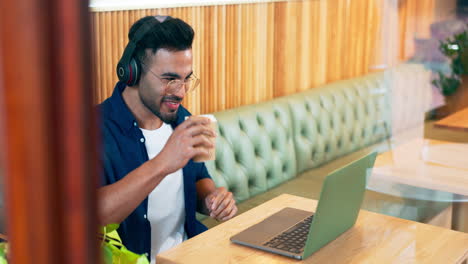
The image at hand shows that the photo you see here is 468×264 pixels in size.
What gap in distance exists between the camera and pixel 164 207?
4.30 feet

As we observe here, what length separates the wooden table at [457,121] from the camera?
5.74 feet

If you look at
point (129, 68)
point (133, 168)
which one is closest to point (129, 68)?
point (129, 68)

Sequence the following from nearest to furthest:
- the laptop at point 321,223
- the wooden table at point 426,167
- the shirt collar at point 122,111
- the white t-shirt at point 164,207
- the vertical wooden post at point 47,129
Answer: the vertical wooden post at point 47,129, the laptop at point 321,223, the shirt collar at point 122,111, the white t-shirt at point 164,207, the wooden table at point 426,167

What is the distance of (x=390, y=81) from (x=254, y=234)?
1.06 meters

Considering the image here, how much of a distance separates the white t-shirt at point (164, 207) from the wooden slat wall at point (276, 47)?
0.46m

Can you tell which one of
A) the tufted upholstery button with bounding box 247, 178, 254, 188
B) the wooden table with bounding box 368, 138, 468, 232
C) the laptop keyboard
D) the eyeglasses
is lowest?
the tufted upholstery button with bounding box 247, 178, 254, 188

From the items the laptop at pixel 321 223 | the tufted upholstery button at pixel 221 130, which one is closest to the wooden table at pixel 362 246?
the laptop at pixel 321 223

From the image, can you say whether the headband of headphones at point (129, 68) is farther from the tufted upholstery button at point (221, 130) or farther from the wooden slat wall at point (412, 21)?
the wooden slat wall at point (412, 21)

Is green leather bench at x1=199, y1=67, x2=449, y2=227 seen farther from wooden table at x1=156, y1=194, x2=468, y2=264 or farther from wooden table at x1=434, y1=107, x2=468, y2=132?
wooden table at x1=156, y1=194, x2=468, y2=264

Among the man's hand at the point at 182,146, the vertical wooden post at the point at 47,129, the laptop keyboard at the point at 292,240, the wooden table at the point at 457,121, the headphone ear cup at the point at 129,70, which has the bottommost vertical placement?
the laptop keyboard at the point at 292,240

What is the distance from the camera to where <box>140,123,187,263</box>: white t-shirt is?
1290 millimetres

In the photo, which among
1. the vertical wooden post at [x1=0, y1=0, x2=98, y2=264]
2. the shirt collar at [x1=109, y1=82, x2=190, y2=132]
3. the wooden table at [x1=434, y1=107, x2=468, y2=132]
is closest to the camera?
the vertical wooden post at [x1=0, y1=0, x2=98, y2=264]

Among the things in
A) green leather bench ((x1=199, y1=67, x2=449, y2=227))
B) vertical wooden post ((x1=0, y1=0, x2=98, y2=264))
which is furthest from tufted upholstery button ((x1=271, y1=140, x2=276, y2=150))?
vertical wooden post ((x1=0, y1=0, x2=98, y2=264))

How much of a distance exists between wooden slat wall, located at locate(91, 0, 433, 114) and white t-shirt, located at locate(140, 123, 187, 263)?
0.46m
